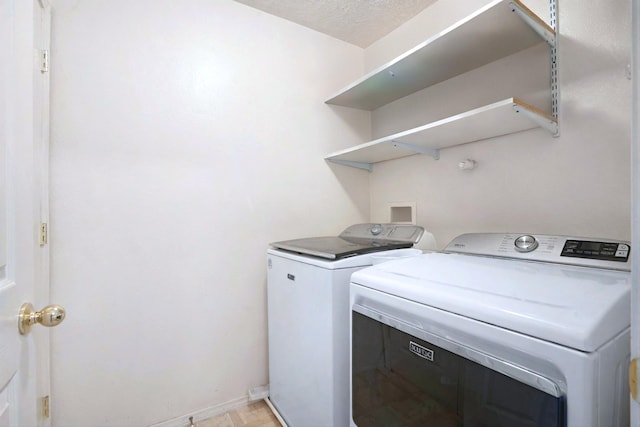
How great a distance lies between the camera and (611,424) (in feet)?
1.91

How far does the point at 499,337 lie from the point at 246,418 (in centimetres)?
159

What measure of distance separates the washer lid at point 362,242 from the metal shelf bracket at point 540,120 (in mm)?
699

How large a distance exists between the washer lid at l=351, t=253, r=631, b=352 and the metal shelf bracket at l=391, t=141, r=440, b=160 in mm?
789

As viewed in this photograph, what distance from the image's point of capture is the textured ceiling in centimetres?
179

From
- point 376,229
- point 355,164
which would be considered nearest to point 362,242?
point 376,229

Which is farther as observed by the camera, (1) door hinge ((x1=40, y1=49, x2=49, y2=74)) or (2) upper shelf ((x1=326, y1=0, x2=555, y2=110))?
(1) door hinge ((x1=40, y1=49, x2=49, y2=74))

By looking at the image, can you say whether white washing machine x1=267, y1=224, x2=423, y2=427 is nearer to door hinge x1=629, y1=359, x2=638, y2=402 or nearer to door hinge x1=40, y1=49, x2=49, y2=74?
door hinge x1=629, y1=359, x2=638, y2=402

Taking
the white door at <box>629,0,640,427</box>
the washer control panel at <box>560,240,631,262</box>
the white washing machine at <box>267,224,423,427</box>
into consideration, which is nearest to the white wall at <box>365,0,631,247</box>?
the washer control panel at <box>560,240,631,262</box>

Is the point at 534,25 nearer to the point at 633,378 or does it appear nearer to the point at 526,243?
the point at 526,243

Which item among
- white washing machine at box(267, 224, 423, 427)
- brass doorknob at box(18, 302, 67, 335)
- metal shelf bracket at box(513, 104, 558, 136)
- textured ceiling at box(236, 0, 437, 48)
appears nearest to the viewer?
brass doorknob at box(18, 302, 67, 335)

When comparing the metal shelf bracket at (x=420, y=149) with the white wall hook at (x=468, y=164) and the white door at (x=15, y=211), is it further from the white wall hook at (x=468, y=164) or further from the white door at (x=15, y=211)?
the white door at (x=15, y=211)

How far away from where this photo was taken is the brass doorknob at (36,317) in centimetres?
71

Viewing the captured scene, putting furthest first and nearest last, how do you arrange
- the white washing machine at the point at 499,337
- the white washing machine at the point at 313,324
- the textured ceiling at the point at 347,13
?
the textured ceiling at the point at 347,13 < the white washing machine at the point at 313,324 < the white washing machine at the point at 499,337

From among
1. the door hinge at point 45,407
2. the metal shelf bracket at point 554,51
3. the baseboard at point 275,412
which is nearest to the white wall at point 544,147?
the metal shelf bracket at point 554,51
